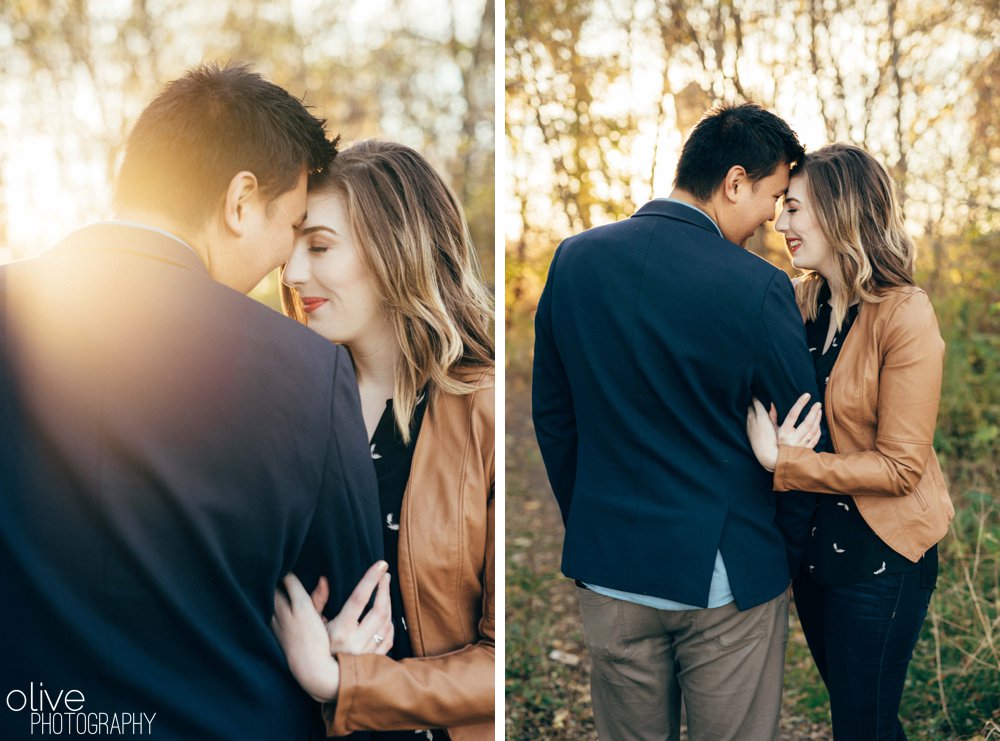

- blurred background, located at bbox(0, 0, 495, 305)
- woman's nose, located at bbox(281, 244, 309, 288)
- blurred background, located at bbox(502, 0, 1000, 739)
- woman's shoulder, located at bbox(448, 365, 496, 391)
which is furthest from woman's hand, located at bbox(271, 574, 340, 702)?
blurred background, located at bbox(0, 0, 495, 305)

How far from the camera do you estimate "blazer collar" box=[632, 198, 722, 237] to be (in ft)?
6.45

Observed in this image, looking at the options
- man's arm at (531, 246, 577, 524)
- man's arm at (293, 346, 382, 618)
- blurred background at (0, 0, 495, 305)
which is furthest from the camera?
blurred background at (0, 0, 495, 305)

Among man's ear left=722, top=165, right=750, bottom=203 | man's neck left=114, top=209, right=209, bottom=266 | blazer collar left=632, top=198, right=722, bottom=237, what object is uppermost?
man's ear left=722, top=165, right=750, bottom=203

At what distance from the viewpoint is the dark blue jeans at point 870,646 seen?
6.90 ft

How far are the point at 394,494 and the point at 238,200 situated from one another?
0.70 m

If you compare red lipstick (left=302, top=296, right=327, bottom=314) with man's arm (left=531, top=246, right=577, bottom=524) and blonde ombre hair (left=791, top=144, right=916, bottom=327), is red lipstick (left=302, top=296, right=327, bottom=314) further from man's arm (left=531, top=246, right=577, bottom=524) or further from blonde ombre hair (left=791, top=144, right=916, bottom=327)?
blonde ombre hair (left=791, top=144, right=916, bottom=327)

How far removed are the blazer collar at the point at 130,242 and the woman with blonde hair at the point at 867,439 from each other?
1.33 m

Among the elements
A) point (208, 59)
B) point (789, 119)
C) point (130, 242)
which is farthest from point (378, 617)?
point (208, 59)

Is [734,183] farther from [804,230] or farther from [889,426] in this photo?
[889,426]

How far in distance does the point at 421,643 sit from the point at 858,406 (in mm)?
1236

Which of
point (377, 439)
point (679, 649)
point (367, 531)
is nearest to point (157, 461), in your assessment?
point (367, 531)

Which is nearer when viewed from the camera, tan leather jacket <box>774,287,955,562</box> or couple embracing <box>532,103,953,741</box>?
couple embracing <box>532,103,953,741</box>

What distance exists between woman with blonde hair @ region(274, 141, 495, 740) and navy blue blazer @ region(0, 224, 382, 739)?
1.10 feet

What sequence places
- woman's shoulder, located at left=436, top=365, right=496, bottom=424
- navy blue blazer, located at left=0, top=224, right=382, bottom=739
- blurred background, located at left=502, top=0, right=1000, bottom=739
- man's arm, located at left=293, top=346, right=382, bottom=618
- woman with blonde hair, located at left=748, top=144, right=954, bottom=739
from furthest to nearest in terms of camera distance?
blurred background, located at left=502, top=0, right=1000, bottom=739 < woman with blonde hair, located at left=748, top=144, right=954, bottom=739 < woman's shoulder, located at left=436, top=365, right=496, bottom=424 < man's arm, located at left=293, top=346, right=382, bottom=618 < navy blue blazer, located at left=0, top=224, right=382, bottom=739
